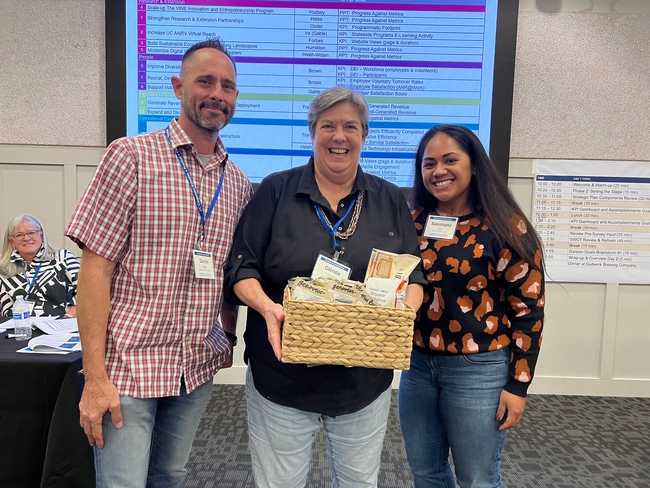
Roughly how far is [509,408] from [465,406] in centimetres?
13

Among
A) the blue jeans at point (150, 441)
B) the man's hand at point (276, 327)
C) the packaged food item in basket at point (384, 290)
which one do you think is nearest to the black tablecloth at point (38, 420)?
the blue jeans at point (150, 441)

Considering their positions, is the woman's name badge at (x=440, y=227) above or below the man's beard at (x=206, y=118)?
below

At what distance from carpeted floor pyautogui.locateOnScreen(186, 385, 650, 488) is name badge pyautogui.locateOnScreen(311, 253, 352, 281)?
1.50 meters

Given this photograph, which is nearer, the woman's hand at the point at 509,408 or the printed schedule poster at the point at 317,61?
the woman's hand at the point at 509,408

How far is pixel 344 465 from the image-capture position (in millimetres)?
1235

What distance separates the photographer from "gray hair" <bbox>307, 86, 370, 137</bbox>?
1.20 meters

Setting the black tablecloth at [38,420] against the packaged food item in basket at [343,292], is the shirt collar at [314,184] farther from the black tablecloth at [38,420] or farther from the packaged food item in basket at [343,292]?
the black tablecloth at [38,420]

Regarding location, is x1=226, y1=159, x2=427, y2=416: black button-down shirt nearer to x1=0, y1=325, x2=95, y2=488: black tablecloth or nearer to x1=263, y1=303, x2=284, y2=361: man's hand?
x1=263, y1=303, x2=284, y2=361: man's hand

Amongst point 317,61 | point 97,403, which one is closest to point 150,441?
point 97,403

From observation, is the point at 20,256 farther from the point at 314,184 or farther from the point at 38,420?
the point at 314,184

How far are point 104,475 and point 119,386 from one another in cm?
28

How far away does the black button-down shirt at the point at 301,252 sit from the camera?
3.81 feet

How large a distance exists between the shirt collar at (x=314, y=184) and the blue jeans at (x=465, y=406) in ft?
1.94

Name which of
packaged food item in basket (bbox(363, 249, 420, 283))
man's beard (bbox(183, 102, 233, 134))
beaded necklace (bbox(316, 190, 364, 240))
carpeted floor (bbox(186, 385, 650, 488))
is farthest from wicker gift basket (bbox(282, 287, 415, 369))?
carpeted floor (bbox(186, 385, 650, 488))
